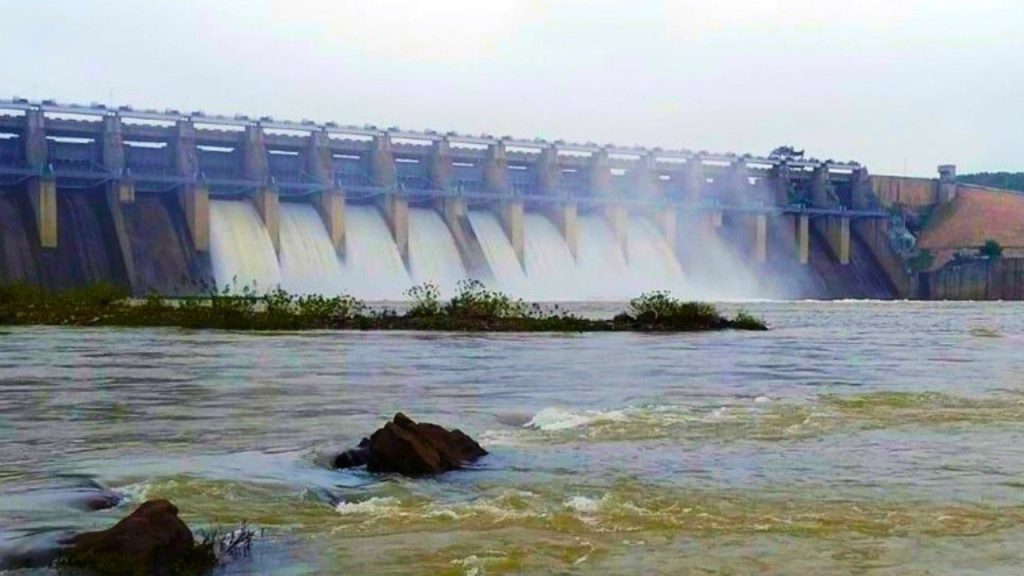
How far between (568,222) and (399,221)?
33.7 ft

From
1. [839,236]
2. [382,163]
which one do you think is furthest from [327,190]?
[839,236]

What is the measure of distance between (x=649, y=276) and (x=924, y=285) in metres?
22.5

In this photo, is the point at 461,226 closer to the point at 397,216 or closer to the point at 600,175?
the point at 397,216

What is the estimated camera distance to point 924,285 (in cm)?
7719

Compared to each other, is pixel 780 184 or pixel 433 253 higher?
pixel 780 184

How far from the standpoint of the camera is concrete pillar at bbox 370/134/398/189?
186ft

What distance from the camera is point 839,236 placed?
7531cm

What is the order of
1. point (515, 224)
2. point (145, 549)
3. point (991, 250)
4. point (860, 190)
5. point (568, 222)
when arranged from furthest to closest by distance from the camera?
point (991, 250) → point (860, 190) → point (568, 222) → point (515, 224) → point (145, 549)

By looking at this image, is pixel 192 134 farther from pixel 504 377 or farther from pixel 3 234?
pixel 504 377

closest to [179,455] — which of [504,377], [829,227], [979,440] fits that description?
[979,440]

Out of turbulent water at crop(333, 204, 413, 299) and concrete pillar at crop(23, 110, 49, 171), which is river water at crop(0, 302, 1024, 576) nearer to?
concrete pillar at crop(23, 110, 49, 171)

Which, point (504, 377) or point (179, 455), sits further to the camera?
point (504, 377)

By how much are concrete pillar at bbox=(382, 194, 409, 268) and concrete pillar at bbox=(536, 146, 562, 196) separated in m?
10.3

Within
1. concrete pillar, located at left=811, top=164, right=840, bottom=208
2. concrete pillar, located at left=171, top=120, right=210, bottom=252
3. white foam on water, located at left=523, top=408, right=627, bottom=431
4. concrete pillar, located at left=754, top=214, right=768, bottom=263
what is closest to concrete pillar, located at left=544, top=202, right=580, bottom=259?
concrete pillar, located at left=754, top=214, right=768, bottom=263
